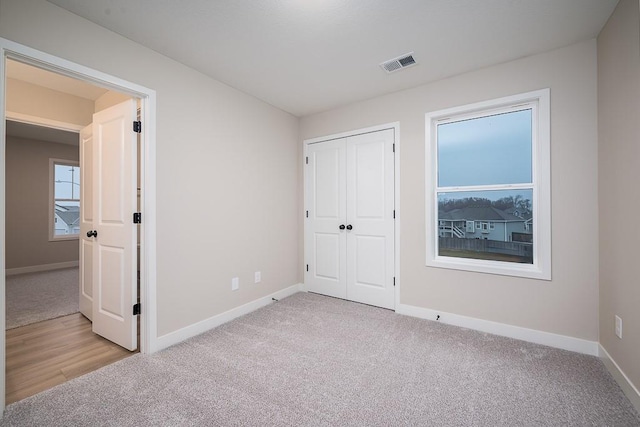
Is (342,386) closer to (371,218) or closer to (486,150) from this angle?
(371,218)

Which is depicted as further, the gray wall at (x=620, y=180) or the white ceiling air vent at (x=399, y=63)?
the white ceiling air vent at (x=399, y=63)

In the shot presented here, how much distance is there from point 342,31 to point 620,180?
2.21 metres

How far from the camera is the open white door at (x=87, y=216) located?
288 centimetres

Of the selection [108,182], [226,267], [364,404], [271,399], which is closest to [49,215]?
[108,182]

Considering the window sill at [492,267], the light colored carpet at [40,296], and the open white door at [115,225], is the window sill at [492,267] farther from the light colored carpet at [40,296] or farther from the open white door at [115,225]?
the light colored carpet at [40,296]

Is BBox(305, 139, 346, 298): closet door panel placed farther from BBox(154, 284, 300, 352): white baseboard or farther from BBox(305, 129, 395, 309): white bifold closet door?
BBox(154, 284, 300, 352): white baseboard

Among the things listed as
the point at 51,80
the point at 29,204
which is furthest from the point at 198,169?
the point at 29,204

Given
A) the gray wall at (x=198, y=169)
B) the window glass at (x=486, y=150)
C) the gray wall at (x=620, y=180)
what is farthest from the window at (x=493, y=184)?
the gray wall at (x=198, y=169)

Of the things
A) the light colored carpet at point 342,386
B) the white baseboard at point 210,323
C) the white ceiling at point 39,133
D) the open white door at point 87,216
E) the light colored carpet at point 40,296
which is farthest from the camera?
the white ceiling at point 39,133

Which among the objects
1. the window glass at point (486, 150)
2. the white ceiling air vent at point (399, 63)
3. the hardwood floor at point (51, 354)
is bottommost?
the hardwood floor at point (51, 354)

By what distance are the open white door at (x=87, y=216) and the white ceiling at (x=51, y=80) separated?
46 cm

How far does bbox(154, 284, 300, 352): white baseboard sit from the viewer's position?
242 centimetres

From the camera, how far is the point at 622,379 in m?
1.80

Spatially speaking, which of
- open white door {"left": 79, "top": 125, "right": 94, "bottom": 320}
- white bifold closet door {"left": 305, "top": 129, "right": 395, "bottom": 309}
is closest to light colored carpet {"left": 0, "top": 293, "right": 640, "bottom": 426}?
white bifold closet door {"left": 305, "top": 129, "right": 395, "bottom": 309}
